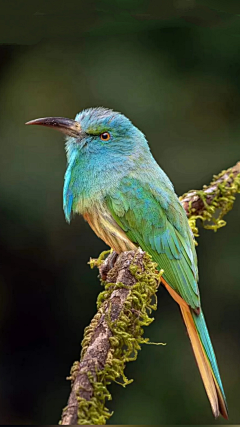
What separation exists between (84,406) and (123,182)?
3.85 ft

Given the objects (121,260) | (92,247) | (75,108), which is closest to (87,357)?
(121,260)

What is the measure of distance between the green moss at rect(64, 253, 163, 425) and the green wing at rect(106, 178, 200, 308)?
0.39 meters

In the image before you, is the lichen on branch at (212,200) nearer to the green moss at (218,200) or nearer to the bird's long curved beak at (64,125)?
the green moss at (218,200)

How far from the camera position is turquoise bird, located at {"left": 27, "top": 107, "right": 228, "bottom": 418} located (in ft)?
7.36

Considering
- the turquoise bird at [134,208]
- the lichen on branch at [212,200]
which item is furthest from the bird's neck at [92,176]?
the lichen on branch at [212,200]

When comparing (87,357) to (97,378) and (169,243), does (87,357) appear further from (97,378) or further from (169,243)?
(169,243)

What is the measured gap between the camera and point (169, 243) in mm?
2279

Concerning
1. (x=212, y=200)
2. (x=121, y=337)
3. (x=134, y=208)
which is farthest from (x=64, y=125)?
(x=121, y=337)

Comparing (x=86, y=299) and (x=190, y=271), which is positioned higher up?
(x=190, y=271)

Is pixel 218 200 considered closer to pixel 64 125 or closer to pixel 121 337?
pixel 64 125

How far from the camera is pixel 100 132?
7.95 ft

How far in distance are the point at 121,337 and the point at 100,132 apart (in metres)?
1.17

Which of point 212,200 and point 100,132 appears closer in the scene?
point 100,132

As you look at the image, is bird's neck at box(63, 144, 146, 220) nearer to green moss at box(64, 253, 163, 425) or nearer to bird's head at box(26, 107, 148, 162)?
bird's head at box(26, 107, 148, 162)
